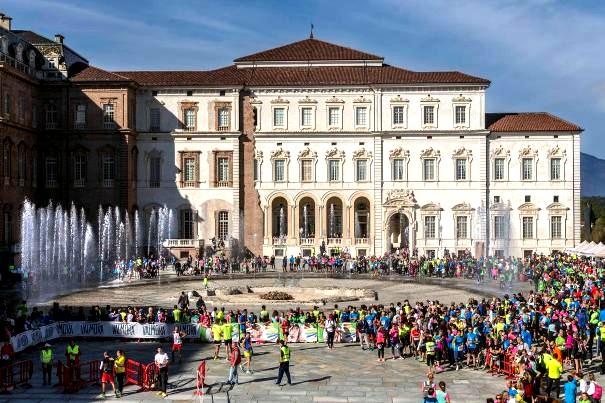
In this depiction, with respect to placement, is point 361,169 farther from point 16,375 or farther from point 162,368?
point 162,368

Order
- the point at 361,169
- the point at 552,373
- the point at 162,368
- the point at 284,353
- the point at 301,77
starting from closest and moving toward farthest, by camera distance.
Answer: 1. the point at 552,373
2. the point at 162,368
3. the point at 284,353
4. the point at 361,169
5. the point at 301,77

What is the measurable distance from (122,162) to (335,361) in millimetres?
38139

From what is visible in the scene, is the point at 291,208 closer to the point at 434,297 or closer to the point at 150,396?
the point at 434,297

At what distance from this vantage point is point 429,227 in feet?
190

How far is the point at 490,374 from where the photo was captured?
847 inches

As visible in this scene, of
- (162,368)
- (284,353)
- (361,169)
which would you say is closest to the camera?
(162,368)

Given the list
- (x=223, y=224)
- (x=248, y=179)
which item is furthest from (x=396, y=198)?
(x=223, y=224)

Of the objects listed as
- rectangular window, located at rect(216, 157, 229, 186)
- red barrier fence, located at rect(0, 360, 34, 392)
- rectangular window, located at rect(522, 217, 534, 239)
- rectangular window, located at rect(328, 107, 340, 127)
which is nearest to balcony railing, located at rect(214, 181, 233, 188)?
rectangular window, located at rect(216, 157, 229, 186)

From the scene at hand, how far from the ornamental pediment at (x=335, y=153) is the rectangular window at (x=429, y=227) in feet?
28.2

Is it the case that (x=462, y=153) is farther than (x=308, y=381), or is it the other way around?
(x=462, y=153)

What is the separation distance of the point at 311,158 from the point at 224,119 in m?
7.95

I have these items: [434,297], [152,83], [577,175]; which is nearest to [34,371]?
[434,297]

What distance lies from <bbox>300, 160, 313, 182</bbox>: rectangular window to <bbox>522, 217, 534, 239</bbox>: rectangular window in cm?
1781

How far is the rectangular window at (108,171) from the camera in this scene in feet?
189
